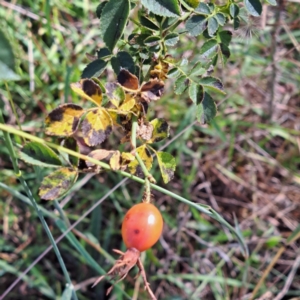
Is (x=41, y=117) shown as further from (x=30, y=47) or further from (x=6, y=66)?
(x=6, y=66)

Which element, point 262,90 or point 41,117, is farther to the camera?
point 262,90

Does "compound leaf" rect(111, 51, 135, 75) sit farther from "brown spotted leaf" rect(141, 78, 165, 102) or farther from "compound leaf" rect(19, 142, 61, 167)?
"compound leaf" rect(19, 142, 61, 167)

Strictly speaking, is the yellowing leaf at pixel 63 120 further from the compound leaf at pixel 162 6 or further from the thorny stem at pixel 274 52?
the thorny stem at pixel 274 52

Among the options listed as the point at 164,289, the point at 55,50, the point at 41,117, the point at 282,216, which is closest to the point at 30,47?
the point at 55,50

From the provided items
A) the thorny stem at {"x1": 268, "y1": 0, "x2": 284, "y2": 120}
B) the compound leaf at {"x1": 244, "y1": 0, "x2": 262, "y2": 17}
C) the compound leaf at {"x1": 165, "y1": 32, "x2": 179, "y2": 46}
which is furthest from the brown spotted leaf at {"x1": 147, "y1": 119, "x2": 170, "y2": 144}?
the thorny stem at {"x1": 268, "y1": 0, "x2": 284, "y2": 120}

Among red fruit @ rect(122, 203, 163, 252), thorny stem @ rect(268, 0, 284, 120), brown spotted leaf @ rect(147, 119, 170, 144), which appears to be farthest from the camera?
thorny stem @ rect(268, 0, 284, 120)

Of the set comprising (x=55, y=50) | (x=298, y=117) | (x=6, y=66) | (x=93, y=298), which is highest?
(x=6, y=66)
